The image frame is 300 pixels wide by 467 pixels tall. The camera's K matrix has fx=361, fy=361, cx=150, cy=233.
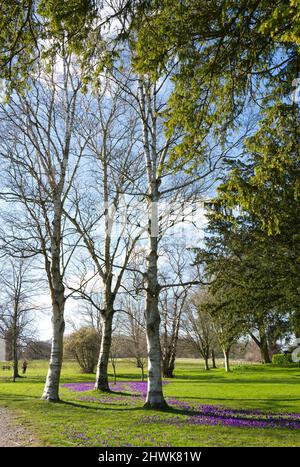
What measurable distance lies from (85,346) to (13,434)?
88.2 feet

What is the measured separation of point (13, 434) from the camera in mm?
7031

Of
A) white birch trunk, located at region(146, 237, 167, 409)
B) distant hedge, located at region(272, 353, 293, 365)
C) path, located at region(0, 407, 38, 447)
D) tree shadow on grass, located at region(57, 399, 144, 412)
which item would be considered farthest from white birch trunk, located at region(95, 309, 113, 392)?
distant hedge, located at region(272, 353, 293, 365)

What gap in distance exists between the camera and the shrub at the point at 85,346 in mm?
32797

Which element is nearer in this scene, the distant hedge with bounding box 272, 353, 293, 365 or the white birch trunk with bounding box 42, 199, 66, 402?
the white birch trunk with bounding box 42, 199, 66, 402

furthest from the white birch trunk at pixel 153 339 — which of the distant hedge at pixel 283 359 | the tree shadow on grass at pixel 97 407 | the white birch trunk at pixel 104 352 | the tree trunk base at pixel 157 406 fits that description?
the distant hedge at pixel 283 359

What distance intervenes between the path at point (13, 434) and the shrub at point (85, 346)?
2411 centimetres

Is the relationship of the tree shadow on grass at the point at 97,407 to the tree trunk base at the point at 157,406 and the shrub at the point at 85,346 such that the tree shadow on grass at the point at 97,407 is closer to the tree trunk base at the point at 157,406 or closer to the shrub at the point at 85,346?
the tree trunk base at the point at 157,406

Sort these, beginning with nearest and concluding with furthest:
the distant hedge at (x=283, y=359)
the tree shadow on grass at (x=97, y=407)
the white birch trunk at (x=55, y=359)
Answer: the tree shadow on grass at (x=97, y=407) < the white birch trunk at (x=55, y=359) < the distant hedge at (x=283, y=359)

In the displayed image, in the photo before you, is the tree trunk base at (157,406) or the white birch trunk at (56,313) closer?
the tree trunk base at (157,406)

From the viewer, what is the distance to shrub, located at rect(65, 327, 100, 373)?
32797 mm

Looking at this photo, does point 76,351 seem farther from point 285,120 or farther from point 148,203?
point 285,120

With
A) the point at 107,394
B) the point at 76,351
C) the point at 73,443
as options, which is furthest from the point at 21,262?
the point at 73,443

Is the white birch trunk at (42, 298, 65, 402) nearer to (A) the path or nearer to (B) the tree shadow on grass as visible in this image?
(B) the tree shadow on grass

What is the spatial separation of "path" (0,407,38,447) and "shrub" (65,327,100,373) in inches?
949
